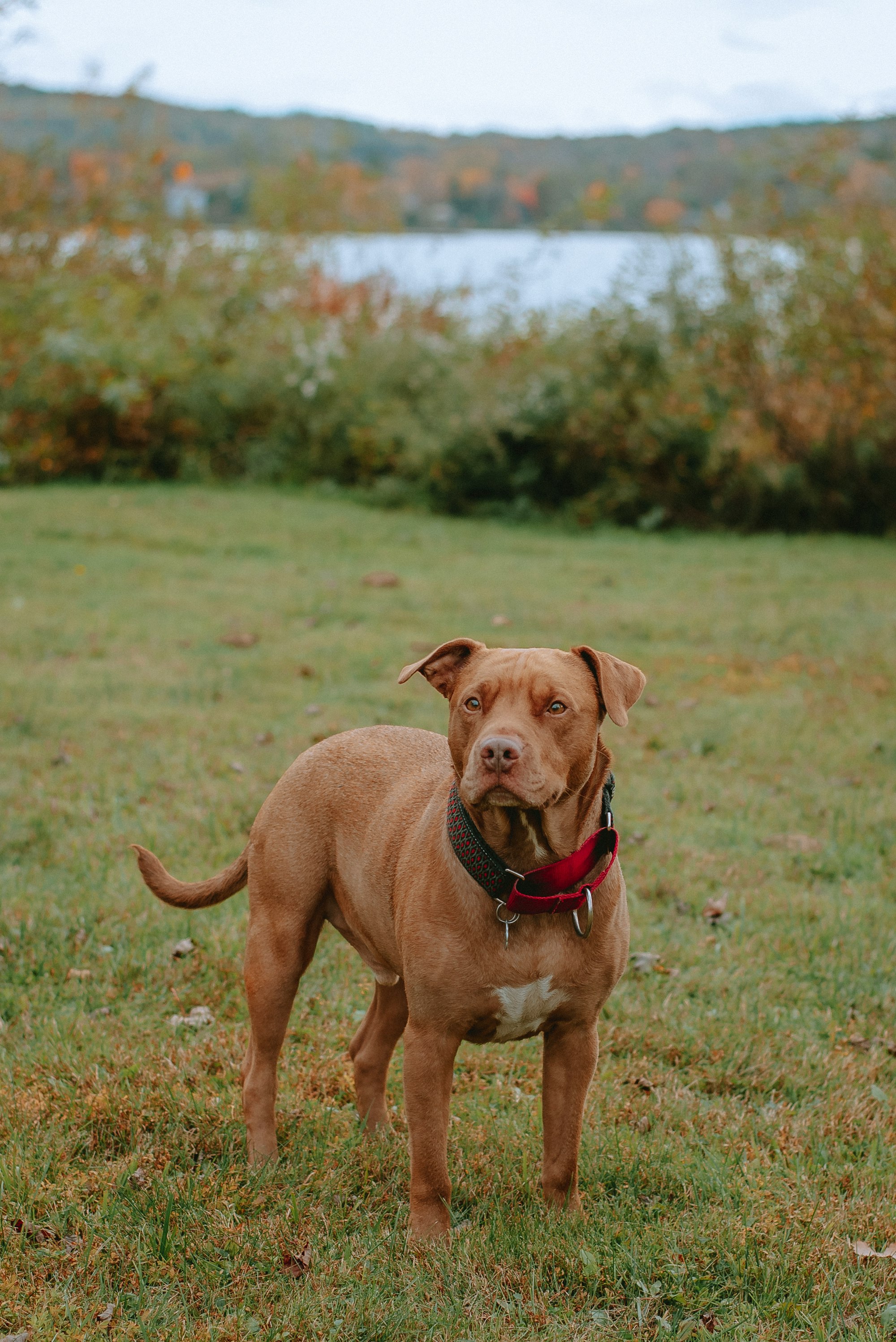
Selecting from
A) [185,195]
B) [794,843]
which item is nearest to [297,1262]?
[794,843]

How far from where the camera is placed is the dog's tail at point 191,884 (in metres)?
3.55

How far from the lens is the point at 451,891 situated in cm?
287

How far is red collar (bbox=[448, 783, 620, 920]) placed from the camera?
109 inches

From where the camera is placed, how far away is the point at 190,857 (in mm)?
5121

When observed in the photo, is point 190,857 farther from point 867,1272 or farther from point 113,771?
point 867,1272

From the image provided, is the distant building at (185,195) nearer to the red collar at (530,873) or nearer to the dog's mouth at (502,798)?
the red collar at (530,873)

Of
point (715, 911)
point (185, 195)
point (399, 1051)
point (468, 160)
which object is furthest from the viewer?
point (468, 160)

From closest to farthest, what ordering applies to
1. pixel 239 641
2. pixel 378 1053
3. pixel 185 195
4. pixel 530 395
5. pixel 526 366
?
pixel 378 1053
pixel 239 641
pixel 530 395
pixel 526 366
pixel 185 195

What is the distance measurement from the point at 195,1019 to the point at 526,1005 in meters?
1.68

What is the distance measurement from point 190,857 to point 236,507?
10026 millimetres

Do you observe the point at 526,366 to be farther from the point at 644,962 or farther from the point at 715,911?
the point at 644,962

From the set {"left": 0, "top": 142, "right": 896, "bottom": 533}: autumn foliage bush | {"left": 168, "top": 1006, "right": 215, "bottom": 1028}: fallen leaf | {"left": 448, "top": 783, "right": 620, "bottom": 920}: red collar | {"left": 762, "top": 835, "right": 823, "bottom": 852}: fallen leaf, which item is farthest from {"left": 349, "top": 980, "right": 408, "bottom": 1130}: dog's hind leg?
{"left": 0, "top": 142, "right": 896, "bottom": 533}: autumn foliage bush

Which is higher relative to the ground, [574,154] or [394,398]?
[574,154]

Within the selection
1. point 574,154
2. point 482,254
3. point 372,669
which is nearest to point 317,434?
point 482,254
